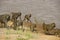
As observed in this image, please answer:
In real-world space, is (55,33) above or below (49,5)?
below

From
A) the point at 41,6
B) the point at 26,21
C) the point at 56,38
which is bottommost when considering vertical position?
the point at 56,38

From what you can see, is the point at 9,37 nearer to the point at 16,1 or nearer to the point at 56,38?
the point at 56,38

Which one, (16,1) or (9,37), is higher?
(16,1)

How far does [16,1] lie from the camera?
4.09 metres

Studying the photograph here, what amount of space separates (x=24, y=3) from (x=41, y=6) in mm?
327

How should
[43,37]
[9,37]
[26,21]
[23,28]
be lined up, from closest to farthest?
1. [9,37]
2. [43,37]
3. [23,28]
4. [26,21]

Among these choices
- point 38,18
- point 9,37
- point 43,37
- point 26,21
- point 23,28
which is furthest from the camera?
point 38,18

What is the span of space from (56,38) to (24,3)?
1357 mm

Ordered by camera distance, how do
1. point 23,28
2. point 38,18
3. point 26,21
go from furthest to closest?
point 38,18 → point 26,21 → point 23,28

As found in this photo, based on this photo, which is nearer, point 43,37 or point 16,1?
point 43,37

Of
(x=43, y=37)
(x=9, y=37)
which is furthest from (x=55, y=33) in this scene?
(x=9, y=37)

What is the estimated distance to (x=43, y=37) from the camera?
286cm

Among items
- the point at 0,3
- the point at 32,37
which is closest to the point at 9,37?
the point at 32,37

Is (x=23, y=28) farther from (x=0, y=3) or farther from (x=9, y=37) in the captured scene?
(x=0, y=3)
